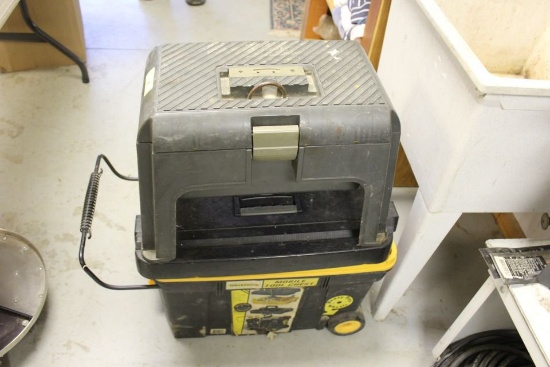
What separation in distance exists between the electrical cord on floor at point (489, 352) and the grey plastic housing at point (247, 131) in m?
0.48

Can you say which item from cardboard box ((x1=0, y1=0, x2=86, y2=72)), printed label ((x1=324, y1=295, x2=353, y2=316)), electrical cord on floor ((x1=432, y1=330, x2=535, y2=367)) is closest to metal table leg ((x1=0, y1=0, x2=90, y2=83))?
cardboard box ((x1=0, y1=0, x2=86, y2=72))

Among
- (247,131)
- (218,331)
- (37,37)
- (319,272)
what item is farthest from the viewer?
(37,37)

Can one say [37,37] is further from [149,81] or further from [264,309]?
[264,309]

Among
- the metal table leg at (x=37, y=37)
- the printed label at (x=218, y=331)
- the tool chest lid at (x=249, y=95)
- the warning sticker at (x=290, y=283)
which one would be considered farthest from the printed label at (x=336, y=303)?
the metal table leg at (x=37, y=37)

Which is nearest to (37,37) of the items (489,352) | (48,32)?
(48,32)

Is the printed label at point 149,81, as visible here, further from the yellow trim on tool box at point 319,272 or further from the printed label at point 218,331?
the printed label at point 218,331

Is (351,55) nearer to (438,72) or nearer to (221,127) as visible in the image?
(438,72)

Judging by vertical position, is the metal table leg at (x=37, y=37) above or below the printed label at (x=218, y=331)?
above

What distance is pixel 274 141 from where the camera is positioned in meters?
0.73

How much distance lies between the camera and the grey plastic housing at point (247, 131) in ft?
2.38

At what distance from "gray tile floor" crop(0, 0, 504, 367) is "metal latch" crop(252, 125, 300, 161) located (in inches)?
Result: 26.0

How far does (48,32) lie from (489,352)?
76.8 inches

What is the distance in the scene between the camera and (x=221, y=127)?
722mm

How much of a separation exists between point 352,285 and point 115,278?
2.24ft
